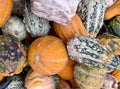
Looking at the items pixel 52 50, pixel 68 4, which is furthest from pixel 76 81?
pixel 68 4

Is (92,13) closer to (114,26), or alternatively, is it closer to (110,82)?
(114,26)

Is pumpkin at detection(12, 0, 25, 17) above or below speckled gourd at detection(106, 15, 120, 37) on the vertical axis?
above

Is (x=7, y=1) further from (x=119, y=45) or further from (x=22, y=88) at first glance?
(x=119, y=45)

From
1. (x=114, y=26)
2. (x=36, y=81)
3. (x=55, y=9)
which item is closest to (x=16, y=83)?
(x=36, y=81)

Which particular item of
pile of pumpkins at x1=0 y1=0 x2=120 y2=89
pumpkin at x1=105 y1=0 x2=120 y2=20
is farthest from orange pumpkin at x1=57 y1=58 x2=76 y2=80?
pumpkin at x1=105 y1=0 x2=120 y2=20

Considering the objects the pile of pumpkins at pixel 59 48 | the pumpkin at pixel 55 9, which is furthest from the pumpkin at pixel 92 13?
the pumpkin at pixel 55 9

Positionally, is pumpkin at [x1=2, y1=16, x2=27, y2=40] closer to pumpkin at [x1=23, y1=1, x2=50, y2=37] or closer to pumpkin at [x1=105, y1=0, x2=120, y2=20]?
pumpkin at [x1=23, y1=1, x2=50, y2=37]
